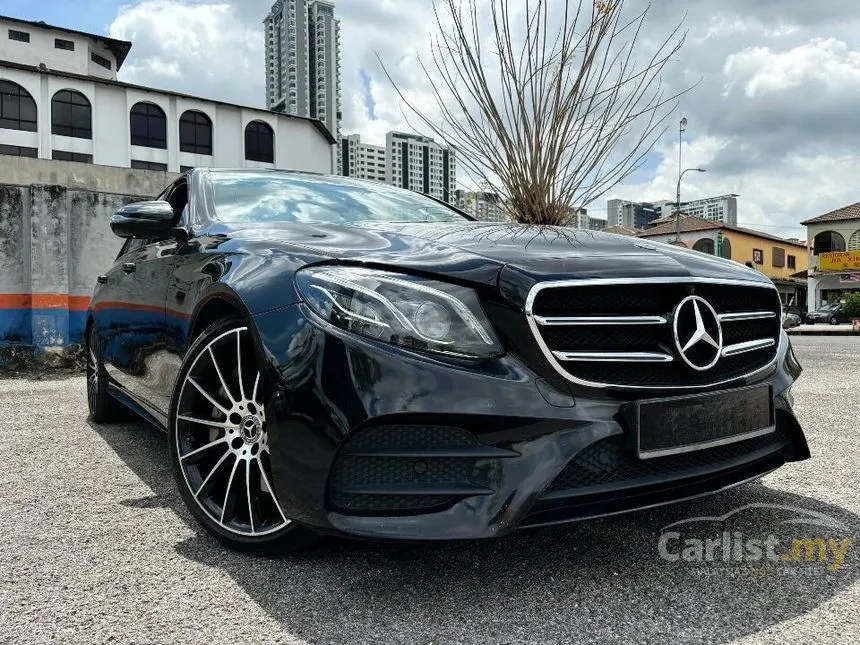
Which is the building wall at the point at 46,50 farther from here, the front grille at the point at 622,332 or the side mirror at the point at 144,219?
the front grille at the point at 622,332

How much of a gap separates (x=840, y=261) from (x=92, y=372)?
46142 millimetres

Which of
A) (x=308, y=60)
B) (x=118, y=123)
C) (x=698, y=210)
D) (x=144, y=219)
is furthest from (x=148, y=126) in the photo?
(x=698, y=210)

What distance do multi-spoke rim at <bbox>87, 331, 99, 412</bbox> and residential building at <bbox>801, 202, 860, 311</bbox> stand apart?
4580 cm

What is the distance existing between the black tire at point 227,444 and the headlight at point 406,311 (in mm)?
313

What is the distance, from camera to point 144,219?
290cm

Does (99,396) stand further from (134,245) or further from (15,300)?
(15,300)

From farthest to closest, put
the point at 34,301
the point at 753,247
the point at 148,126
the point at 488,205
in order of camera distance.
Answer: the point at 753,247, the point at 148,126, the point at 34,301, the point at 488,205

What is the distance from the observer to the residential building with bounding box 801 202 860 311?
137ft

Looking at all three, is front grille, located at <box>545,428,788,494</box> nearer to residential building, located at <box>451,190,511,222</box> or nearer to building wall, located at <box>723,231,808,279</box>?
residential building, located at <box>451,190,511,222</box>

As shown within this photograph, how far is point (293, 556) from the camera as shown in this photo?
2.09m

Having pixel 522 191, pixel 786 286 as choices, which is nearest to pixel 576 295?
pixel 522 191

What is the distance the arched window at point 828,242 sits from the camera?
43188mm

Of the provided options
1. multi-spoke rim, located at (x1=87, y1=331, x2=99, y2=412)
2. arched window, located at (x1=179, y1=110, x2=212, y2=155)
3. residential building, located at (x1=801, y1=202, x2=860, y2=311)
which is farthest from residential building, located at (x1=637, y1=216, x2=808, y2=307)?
multi-spoke rim, located at (x1=87, y1=331, x2=99, y2=412)

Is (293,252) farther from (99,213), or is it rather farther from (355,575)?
(99,213)
